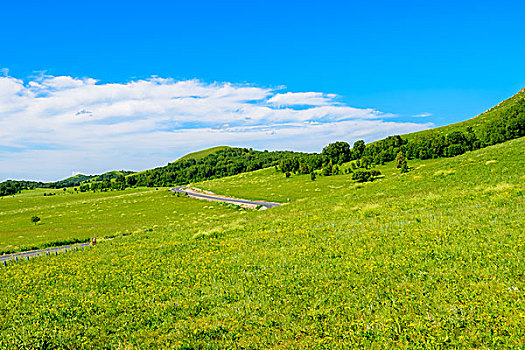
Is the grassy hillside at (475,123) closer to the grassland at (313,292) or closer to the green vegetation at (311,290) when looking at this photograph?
the green vegetation at (311,290)

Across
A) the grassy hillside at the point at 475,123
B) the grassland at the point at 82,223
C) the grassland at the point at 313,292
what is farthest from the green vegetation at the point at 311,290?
the grassy hillside at the point at 475,123

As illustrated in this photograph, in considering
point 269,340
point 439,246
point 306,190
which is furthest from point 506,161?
point 306,190

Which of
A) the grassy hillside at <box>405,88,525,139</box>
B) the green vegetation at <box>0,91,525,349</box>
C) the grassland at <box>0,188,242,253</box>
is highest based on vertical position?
the grassy hillside at <box>405,88,525,139</box>

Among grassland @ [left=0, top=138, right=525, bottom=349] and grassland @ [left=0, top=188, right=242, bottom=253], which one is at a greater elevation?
grassland @ [left=0, top=138, right=525, bottom=349]

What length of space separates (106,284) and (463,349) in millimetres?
14613

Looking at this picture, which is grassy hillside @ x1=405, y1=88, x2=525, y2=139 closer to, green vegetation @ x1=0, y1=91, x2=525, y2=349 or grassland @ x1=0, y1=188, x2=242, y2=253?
grassland @ x1=0, y1=188, x2=242, y2=253

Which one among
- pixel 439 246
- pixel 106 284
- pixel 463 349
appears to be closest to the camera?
pixel 463 349

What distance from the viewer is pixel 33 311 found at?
37.6ft

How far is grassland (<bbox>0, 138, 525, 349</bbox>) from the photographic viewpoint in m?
7.21

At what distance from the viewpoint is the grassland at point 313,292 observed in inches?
284

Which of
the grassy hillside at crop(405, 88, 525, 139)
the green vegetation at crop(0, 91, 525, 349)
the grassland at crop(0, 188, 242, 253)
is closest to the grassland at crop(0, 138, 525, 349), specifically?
the green vegetation at crop(0, 91, 525, 349)

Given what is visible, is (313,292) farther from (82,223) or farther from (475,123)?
(475,123)

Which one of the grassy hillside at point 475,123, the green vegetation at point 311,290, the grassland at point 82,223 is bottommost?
the grassland at point 82,223

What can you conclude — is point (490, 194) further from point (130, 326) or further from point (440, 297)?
point (130, 326)
